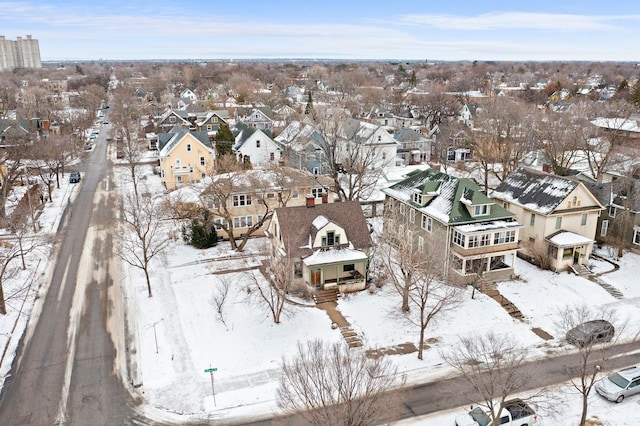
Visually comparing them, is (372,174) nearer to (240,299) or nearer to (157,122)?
(240,299)

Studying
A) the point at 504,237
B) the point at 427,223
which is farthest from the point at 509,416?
the point at 427,223

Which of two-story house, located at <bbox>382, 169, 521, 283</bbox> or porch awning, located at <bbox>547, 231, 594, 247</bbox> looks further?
porch awning, located at <bbox>547, 231, 594, 247</bbox>

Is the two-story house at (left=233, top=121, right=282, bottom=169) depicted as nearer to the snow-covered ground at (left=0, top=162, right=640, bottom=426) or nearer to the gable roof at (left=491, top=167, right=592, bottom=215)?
the snow-covered ground at (left=0, top=162, right=640, bottom=426)

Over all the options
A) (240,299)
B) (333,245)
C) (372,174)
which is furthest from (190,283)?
(372,174)

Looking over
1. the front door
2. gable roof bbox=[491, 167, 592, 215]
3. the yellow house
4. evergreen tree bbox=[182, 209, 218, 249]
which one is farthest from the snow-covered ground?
the yellow house

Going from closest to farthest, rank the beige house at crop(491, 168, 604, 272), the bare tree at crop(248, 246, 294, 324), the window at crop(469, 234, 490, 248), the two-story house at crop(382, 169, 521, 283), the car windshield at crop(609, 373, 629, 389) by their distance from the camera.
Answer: the car windshield at crop(609, 373, 629, 389) → the bare tree at crop(248, 246, 294, 324) → the window at crop(469, 234, 490, 248) → the two-story house at crop(382, 169, 521, 283) → the beige house at crop(491, 168, 604, 272)

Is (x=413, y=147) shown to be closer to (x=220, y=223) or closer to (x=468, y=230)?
(x=220, y=223)
